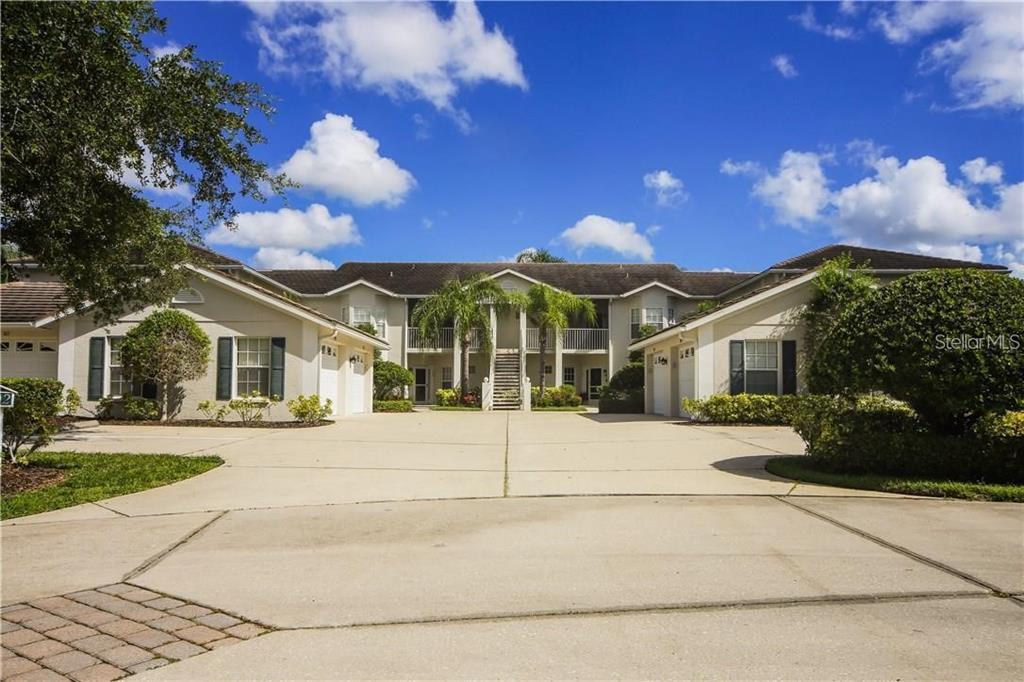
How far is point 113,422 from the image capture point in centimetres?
1966

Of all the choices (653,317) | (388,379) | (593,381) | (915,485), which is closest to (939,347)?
(915,485)

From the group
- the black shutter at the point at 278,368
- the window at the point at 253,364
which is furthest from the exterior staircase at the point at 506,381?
the window at the point at 253,364

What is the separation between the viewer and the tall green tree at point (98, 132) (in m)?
7.95

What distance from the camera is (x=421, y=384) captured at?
38.0 m

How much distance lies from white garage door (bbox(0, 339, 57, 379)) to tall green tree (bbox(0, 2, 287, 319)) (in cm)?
1026

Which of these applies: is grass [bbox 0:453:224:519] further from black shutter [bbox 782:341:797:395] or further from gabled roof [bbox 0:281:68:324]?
black shutter [bbox 782:341:797:395]

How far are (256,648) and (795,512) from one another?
551cm

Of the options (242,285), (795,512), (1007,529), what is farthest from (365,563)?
(242,285)

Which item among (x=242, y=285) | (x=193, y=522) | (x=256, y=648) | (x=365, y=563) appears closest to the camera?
(x=256, y=648)

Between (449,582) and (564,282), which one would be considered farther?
(564,282)

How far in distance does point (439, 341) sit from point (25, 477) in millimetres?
26630

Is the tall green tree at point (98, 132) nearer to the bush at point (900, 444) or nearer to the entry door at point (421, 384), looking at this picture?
the bush at point (900, 444)

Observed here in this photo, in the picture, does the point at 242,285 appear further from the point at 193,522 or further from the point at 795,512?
the point at 795,512

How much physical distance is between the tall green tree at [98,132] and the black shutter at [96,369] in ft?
26.5
